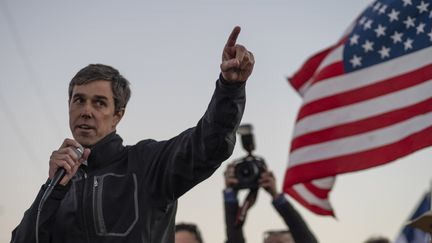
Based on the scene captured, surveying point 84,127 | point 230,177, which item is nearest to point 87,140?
point 84,127

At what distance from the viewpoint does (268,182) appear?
5.02 meters

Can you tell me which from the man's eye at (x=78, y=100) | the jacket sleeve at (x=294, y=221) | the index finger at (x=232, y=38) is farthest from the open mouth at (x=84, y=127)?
the jacket sleeve at (x=294, y=221)

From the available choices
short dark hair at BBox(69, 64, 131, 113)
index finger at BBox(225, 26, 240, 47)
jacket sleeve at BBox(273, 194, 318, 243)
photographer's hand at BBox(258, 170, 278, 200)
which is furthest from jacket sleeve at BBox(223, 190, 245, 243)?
index finger at BBox(225, 26, 240, 47)

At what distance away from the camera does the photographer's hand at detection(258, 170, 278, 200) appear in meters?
4.99

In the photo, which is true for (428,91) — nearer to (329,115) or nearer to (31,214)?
(329,115)

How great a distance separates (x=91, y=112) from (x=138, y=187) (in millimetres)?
365

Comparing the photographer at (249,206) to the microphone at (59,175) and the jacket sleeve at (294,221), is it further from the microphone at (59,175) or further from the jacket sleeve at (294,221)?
the microphone at (59,175)

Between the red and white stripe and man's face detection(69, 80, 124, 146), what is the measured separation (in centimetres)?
324

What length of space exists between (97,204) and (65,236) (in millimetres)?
159

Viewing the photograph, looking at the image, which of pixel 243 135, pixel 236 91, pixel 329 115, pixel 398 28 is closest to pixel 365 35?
pixel 398 28

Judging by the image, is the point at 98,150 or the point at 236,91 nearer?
the point at 236,91

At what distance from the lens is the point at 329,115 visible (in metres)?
6.28

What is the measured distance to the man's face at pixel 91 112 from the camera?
2971 millimetres

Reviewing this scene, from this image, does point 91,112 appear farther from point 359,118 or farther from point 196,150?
point 359,118
